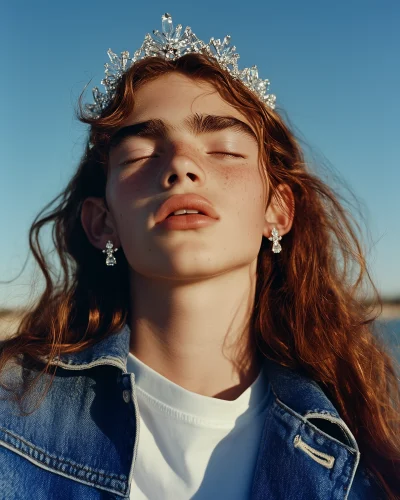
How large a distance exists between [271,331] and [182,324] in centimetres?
48

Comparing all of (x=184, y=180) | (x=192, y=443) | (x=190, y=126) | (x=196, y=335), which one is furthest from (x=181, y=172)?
(x=192, y=443)

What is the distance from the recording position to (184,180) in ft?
7.38

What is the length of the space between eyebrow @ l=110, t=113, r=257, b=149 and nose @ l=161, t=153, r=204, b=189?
0.17 meters

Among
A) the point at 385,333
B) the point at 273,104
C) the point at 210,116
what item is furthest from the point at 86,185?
the point at 385,333

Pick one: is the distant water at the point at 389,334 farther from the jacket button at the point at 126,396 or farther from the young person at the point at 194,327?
the jacket button at the point at 126,396

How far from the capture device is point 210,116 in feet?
7.97

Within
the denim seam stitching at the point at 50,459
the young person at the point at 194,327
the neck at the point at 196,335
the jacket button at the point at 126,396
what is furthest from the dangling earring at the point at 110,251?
the denim seam stitching at the point at 50,459

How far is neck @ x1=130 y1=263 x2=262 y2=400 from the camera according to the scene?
2.37 meters

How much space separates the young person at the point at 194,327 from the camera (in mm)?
2150

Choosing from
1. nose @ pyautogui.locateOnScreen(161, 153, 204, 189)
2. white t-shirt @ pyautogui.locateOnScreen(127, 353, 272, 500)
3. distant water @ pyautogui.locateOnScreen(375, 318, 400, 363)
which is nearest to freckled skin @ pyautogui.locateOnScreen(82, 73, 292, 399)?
nose @ pyautogui.locateOnScreen(161, 153, 204, 189)

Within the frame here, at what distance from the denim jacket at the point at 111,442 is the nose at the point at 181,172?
2.40 ft

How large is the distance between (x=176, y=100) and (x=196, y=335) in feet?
3.30

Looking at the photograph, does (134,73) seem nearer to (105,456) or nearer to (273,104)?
(273,104)

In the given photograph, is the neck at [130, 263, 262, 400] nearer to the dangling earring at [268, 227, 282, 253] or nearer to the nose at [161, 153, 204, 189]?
the dangling earring at [268, 227, 282, 253]
